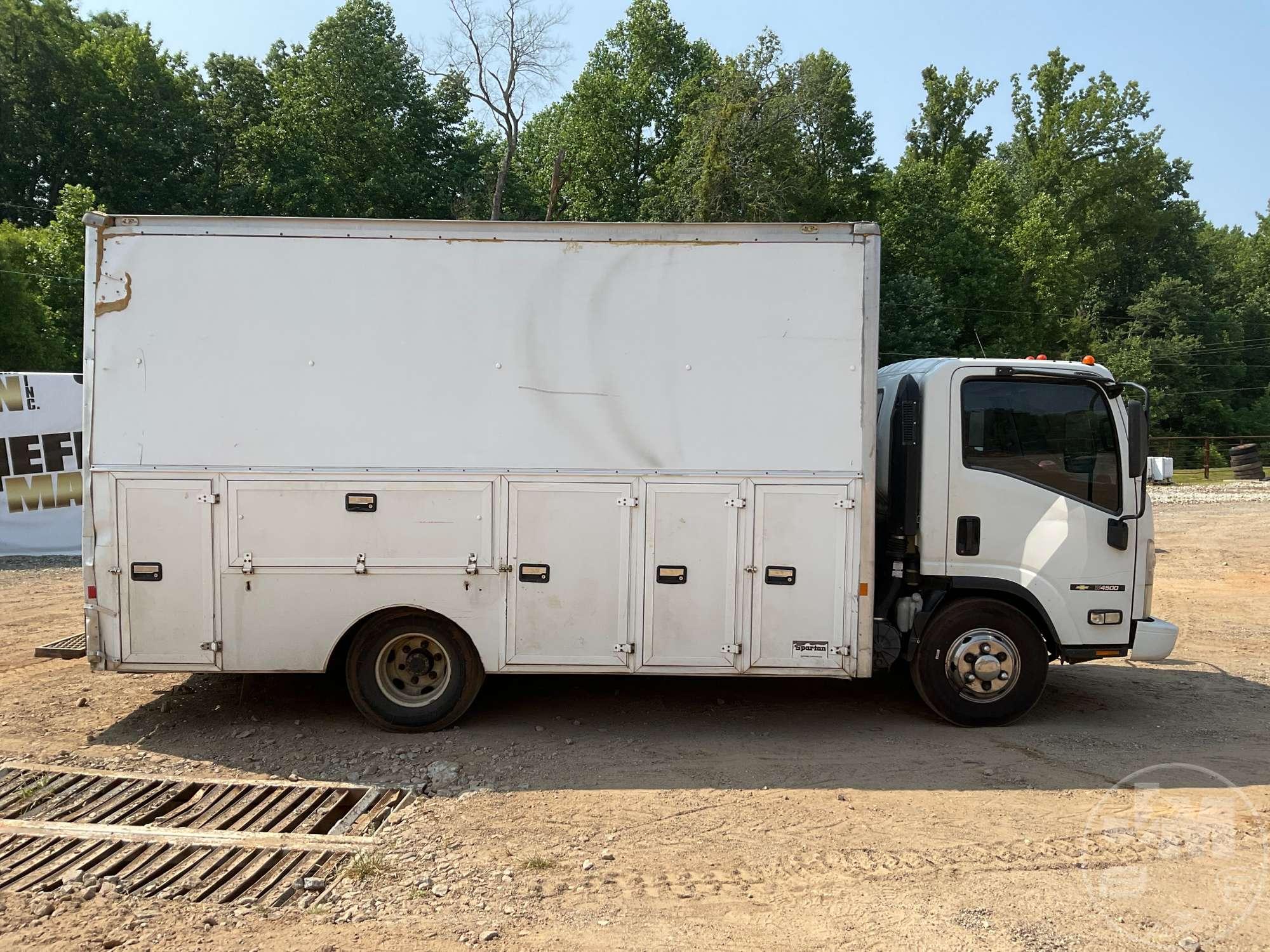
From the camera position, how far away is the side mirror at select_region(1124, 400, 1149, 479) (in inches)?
232

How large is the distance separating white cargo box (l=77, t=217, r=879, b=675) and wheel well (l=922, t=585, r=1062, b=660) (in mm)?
706

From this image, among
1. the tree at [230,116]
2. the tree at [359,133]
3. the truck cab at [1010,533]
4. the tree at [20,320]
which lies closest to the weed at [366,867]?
the truck cab at [1010,533]

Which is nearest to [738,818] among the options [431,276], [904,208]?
[431,276]

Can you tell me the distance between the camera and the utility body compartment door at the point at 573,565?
5816 mm

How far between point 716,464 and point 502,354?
154 cm

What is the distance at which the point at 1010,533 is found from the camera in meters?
6.14

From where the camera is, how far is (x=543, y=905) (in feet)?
13.3

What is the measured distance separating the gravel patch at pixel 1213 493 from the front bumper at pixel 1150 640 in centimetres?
1668

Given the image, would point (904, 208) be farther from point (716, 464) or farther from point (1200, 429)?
point (716, 464)

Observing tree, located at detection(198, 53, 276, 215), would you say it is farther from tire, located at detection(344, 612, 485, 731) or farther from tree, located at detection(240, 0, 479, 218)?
tire, located at detection(344, 612, 485, 731)

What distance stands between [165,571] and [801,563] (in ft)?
13.2

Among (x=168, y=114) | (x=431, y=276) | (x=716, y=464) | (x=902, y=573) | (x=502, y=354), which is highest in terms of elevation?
(x=168, y=114)

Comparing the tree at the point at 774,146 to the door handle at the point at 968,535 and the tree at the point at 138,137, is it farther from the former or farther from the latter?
the door handle at the point at 968,535

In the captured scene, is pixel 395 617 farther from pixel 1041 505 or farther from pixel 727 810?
pixel 1041 505
